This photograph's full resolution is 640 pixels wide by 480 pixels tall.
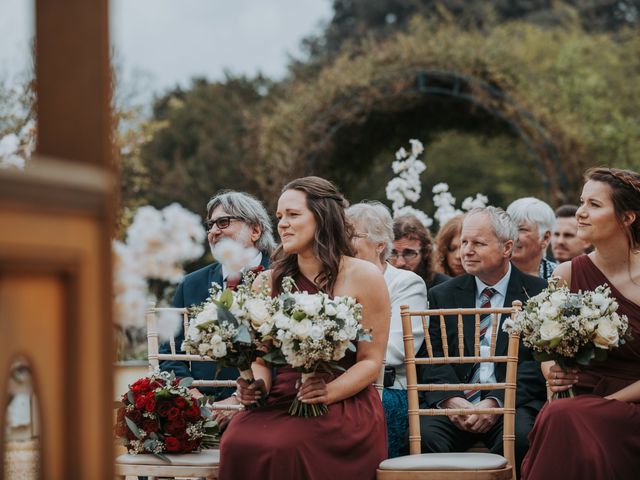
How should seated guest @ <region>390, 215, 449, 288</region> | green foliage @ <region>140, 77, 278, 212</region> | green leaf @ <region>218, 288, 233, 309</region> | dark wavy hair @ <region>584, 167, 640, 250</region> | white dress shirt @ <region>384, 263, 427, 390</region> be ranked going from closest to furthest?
1. green leaf @ <region>218, 288, 233, 309</region>
2. dark wavy hair @ <region>584, 167, 640, 250</region>
3. white dress shirt @ <region>384, 263, 427, 390</region>
4. seated guest @ <region>390, 215, 449, 288</region>
5. green foliage @ <region>140, 77, 278, 212</region>

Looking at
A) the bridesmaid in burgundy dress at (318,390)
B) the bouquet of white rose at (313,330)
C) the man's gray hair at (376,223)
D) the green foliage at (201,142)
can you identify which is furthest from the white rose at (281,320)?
the green foliage at (201,142)

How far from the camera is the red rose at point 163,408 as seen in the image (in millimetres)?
4859

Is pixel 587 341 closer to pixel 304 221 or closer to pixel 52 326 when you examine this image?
pixel 304 221

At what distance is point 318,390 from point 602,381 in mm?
1398

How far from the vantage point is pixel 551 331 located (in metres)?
4.50

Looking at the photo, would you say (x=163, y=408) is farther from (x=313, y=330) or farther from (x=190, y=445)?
(x=313, y=330)

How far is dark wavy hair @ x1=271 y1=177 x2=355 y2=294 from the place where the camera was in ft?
16.3

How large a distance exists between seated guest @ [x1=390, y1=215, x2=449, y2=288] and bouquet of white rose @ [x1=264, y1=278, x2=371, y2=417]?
2.36m

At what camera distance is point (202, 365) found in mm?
5879

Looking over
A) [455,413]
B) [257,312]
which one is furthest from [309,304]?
[455,413]

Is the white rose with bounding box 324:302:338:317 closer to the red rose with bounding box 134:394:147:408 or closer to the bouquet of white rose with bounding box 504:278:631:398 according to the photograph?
the bouquet of white rose with bounding box 504:278:631:398

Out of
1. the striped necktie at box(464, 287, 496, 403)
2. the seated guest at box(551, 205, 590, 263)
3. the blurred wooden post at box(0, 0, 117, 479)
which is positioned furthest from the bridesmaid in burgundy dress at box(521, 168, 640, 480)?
the blurred wooden post at box(0, 0, 117, 479)

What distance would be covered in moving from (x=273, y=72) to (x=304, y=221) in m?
23.7

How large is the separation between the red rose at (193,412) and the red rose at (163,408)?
0.09 metres
